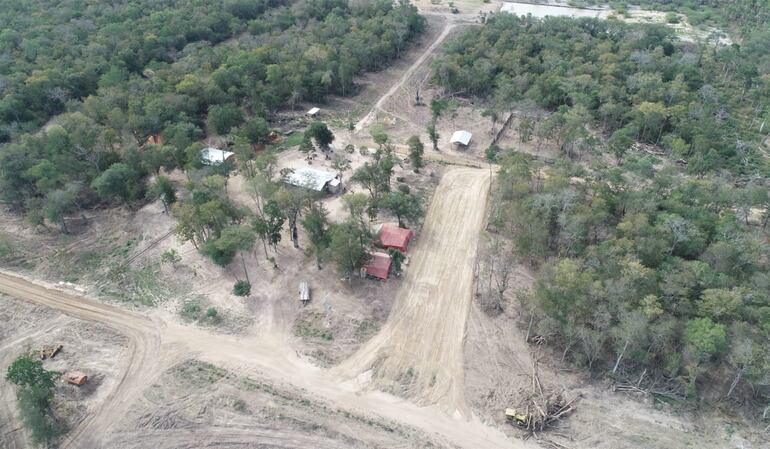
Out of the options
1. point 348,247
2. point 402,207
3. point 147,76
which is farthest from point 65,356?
point 147,76

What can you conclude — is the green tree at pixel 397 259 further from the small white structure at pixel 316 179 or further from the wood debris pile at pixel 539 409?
the wood debris pile at pixel 539 409

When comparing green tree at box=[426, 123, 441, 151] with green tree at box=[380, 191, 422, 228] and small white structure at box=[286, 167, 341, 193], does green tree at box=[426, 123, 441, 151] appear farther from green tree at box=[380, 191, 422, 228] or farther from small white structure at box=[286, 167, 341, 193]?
small white structure at box=[286, 167, 341, 193]

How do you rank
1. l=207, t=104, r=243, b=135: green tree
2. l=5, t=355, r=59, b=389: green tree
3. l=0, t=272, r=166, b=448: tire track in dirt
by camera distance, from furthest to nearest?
l=207, t=104, r=243, b=135: green tree → l=0, t=272, r=166, b=448: tire track in dirt → l=5, t=355, r=59, b=389: green tree

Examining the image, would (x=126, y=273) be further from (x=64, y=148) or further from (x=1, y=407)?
(x=64, y=148)

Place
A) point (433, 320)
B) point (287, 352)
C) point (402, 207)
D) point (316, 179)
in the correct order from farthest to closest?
point (316, 179), point (402, 207), point (433, 320), point (287, 352)

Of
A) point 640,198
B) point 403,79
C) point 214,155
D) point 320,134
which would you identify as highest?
point 403,79

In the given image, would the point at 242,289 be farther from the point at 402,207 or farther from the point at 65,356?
the point at 402,207

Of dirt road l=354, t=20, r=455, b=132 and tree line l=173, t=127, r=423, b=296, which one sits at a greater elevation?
dirt road l=354, t=20, r=455, b=132

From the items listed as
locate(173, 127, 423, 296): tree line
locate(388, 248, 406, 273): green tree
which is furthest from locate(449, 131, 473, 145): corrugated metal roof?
locate(388, 248, 406, 273): green tree
